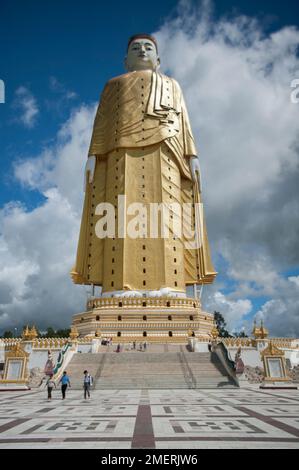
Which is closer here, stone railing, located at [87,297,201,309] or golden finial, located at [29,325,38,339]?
golden finial, located at [29,325,38,339]

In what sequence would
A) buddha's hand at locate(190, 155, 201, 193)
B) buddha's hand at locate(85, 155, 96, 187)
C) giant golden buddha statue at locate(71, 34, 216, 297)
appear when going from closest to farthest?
giant golden buddha statue at locate(71, 34, 216, 297) < buddha's hand at locate(85, 155, 96, 187) < buddha's hand at locate(190, 155, 201, 193)

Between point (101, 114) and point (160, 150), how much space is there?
6.91 m

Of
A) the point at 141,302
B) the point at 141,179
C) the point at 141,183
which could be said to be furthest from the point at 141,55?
the point at 141,302

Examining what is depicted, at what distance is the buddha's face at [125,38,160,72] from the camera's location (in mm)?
36062

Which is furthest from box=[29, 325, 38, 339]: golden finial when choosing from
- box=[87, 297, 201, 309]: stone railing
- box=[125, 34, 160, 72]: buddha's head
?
box=[125, 34, 160, 72]: buddha's head

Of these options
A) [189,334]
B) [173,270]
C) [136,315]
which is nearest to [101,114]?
[173,270]

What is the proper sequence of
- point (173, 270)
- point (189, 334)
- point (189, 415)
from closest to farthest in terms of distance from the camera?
point (189, 415) → point (189, 334) → point (173, 270)

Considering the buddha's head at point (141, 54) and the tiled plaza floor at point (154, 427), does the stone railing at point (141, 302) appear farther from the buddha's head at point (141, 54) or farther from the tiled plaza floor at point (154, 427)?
the buddha's head at point (141, 54)

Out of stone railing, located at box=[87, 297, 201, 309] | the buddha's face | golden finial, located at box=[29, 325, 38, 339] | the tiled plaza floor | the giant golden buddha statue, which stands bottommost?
the tiled plaza floor

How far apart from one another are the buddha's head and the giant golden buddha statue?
1726mm

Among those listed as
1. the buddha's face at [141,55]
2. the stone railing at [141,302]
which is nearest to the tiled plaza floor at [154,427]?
the stone railing at [141,302]

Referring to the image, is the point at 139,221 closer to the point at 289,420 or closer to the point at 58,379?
the point at 58,379

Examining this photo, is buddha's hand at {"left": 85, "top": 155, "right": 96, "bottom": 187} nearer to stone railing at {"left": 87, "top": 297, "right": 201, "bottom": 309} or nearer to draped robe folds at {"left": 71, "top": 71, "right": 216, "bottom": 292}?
draped robe folds at {"left": 71, "top": 71, "right": 216, "bottom": 292}
